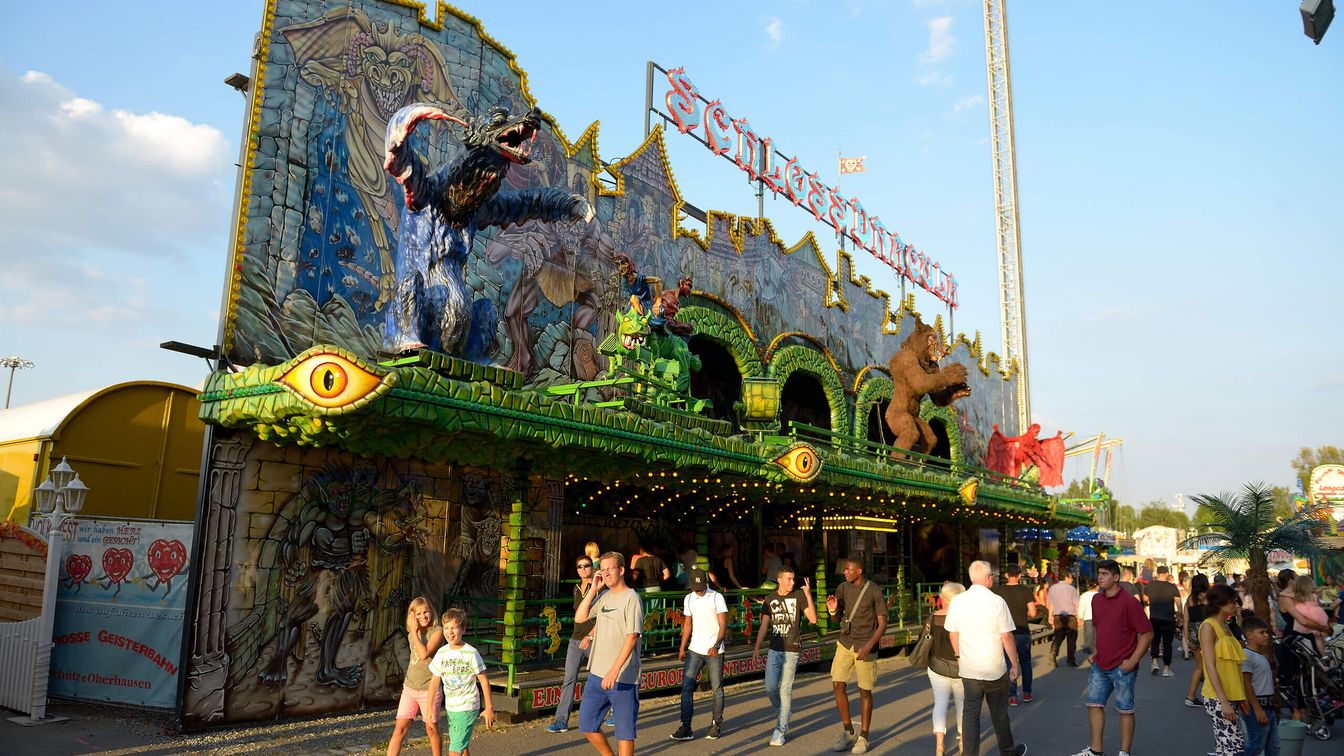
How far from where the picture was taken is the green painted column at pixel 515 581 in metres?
10.3

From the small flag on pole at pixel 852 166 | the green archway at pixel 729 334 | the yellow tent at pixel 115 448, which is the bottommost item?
the yellow tent at pixel 115 448

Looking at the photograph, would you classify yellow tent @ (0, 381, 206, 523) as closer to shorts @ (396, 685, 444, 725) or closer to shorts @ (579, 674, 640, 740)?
shorts @ (396, 685, 444, 725)

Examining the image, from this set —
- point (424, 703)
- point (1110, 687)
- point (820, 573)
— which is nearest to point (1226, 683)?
point (1110, 687)

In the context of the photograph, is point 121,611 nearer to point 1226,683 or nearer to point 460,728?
point 460,728

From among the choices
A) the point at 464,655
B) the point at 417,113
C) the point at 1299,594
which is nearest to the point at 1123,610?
the point at 1299,594

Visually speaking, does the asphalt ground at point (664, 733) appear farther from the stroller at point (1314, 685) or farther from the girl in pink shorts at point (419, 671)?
the girl in pink shorts at point (419, 671)

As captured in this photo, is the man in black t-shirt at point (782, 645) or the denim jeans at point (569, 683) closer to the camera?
the man in black t-shirt at point (782, 645)

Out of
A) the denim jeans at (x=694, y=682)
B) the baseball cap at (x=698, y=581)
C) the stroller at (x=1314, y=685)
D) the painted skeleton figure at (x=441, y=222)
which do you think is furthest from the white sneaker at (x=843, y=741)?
the painted skeleton figure at (x=441, y=222)

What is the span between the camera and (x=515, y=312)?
1366cm

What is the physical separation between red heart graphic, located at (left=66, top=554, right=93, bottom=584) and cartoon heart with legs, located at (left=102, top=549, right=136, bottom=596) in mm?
251

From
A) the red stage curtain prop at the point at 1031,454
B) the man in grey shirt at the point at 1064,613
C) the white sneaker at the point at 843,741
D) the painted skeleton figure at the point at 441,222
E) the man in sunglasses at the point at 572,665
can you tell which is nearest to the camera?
the white sneaker at the point at 843,741

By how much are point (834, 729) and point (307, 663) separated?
19.5 feet

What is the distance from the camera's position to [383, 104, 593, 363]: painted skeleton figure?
1056 centimetres

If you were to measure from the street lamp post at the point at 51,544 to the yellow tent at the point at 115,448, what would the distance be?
1.88 meters
